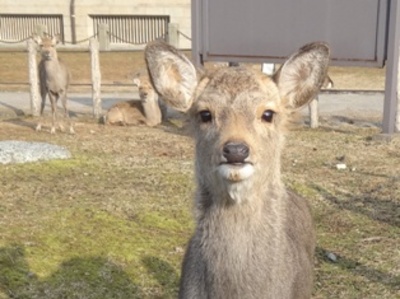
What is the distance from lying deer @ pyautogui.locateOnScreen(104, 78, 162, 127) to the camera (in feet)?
48.1

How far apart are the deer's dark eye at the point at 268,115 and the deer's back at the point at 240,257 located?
1.77 ft

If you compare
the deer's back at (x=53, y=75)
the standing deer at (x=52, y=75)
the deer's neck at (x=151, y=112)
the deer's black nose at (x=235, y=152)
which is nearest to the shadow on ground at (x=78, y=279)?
the deer's black nose at (x=235, y=152)

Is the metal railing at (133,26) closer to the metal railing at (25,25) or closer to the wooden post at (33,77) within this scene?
the metal railing at (25,25)

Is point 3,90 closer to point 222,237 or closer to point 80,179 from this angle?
point 80,179

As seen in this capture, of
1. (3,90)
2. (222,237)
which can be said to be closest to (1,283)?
(222,237)

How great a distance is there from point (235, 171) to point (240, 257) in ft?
2.16

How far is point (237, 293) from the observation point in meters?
3.69

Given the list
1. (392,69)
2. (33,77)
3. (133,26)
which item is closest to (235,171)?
(392,69)

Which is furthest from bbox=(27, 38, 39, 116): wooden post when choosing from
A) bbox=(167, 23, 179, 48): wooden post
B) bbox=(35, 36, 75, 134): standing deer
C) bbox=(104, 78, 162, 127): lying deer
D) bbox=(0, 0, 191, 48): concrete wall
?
bbox=(0, 0, 191, 48): concrete wall

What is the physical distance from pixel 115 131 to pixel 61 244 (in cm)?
732

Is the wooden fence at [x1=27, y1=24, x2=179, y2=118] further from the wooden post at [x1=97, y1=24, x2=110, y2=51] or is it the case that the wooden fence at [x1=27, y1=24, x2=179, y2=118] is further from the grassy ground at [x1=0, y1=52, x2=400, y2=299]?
the wooden post at [x1=97, y1=24, x2=110, y2=51]

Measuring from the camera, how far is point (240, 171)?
3348 mm

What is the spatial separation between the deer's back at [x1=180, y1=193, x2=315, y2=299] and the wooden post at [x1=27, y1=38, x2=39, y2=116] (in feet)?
41.4

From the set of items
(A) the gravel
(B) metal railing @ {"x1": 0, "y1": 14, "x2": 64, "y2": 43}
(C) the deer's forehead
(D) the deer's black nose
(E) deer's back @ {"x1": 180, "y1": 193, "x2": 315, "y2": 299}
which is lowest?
(A) the gravel
